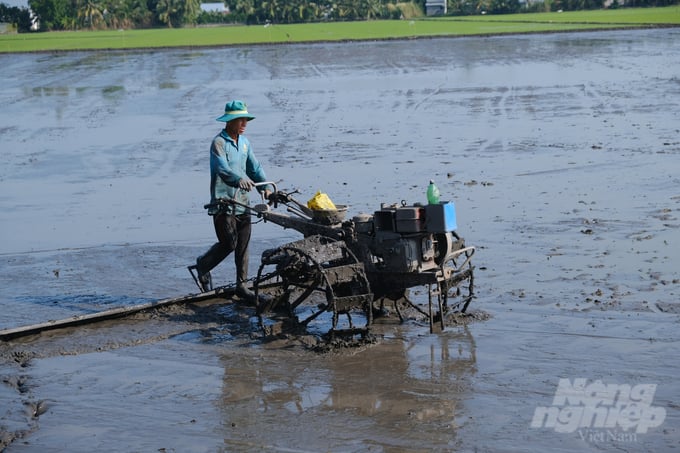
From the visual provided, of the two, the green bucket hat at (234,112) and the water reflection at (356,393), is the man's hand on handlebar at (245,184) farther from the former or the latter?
the water reflection at (356,393)

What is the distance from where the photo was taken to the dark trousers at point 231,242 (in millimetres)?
9258

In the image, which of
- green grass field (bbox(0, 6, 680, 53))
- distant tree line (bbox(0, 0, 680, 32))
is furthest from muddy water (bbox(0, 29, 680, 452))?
distant tree line (bbox(0, 0, 680, 32))

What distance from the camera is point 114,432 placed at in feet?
22.1

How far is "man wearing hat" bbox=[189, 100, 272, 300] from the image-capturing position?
8984 mm

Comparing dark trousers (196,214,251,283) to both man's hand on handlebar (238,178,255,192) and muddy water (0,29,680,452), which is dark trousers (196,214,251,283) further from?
man's hand on handlebar (238,178,255,192)

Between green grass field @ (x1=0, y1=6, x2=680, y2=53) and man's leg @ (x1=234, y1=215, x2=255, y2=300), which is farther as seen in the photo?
green grass field @ (x1=0, y1=6, x2=680, y2=53)

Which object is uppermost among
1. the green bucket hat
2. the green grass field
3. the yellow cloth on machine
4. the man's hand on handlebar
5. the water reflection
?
the green bucket hat

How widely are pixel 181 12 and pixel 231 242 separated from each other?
8482 centimetres

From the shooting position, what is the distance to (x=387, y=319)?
890 centimetres

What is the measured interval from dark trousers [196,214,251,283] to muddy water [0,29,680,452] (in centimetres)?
42

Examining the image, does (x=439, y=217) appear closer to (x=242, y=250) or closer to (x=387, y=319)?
(x=387, y=319)

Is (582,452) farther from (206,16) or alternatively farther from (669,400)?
(206,16)

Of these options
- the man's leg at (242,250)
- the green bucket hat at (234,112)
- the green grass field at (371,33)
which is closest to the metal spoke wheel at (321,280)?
the man's leg at (242,250)

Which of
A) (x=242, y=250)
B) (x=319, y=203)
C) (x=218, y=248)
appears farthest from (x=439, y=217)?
(x=218, y=248)
